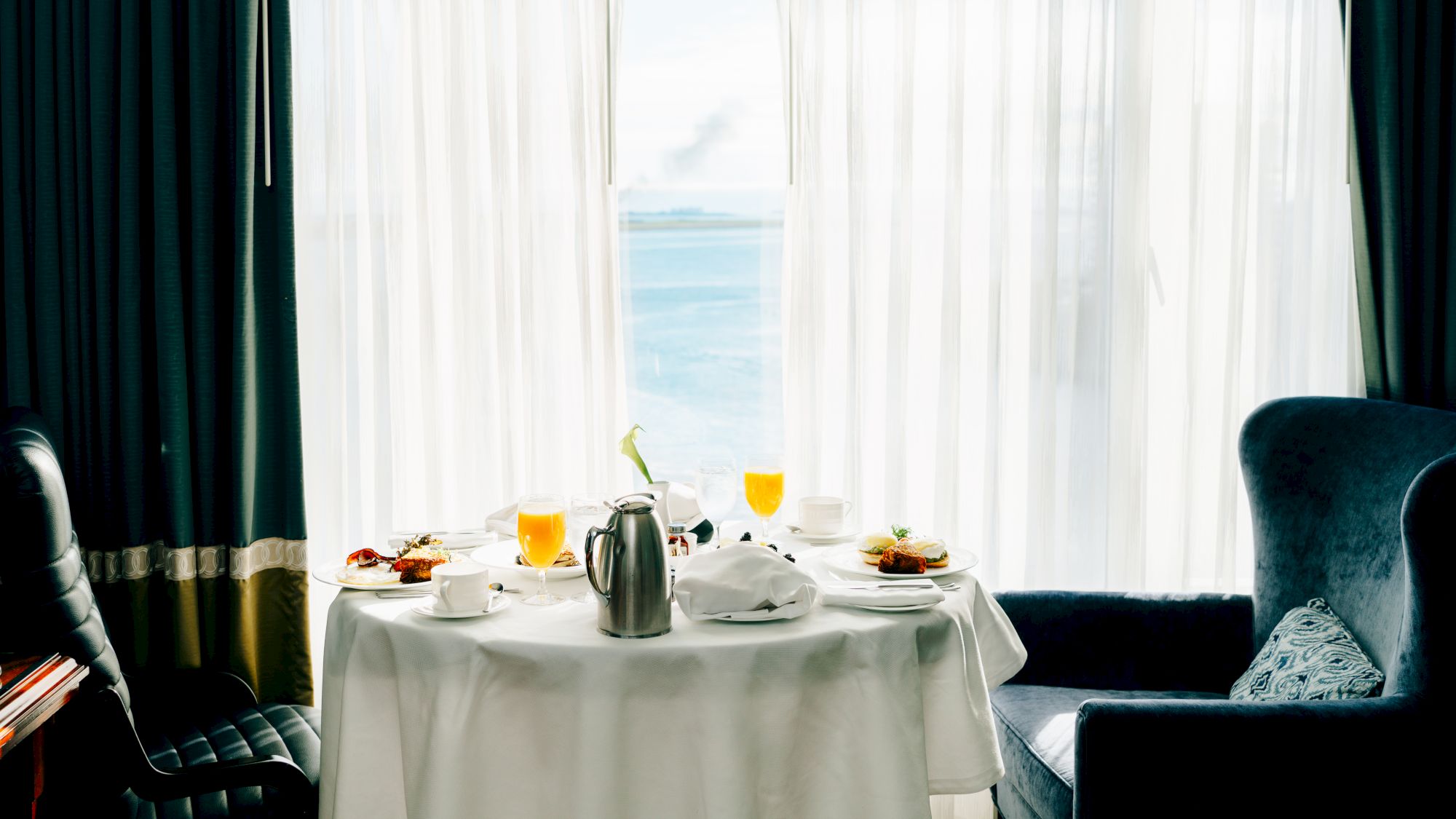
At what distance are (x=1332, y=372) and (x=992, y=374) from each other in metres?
0.95

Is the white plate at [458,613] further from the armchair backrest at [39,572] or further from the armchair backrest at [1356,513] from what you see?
the armchair backrest at [1356,513]

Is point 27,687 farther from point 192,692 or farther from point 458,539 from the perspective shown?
point 458,539

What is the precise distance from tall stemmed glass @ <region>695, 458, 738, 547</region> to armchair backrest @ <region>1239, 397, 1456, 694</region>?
1139 millimetres

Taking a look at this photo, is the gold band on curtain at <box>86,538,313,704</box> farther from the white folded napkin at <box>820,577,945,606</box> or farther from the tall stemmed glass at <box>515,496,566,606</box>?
the white folded napkin at <box>820,577,945,606</box>

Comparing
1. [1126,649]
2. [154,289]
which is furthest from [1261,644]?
[154,289]

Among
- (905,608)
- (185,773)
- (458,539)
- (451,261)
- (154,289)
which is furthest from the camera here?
(451,261)

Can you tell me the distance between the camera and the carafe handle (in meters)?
1.57

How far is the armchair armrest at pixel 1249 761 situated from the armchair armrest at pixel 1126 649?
2.06 ft

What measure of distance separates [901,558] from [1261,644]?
1055 mm

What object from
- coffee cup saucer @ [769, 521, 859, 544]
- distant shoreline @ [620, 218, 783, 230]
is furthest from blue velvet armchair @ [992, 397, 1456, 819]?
distant shoreline @ [620, 218, 783, 230]

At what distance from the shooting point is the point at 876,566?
1875 mm

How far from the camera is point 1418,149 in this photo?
2.73 meters

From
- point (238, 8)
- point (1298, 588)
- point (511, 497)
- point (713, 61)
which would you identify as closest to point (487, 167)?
point (238, 8)

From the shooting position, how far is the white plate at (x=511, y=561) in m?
1.84
